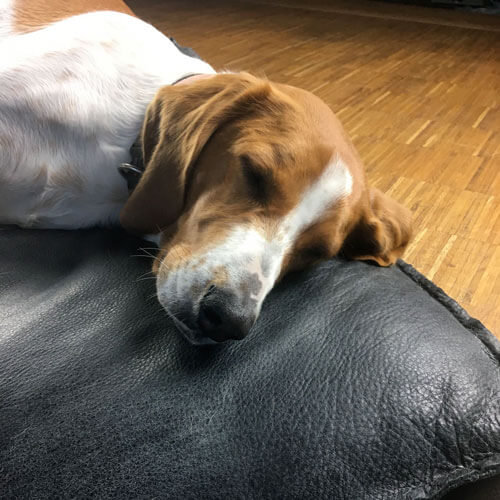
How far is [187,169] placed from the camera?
1.46 m

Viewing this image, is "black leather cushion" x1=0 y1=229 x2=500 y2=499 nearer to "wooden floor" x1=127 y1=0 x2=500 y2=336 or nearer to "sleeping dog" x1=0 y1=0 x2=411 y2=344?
"sleeping dog" x1=0 y1=0 x2=411 y2=344

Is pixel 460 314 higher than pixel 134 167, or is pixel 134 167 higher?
pixel 134 167

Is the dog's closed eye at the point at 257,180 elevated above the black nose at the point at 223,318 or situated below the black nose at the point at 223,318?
above

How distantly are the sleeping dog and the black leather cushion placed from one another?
10 cm

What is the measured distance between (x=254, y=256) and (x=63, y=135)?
71 cm

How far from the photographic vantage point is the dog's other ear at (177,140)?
4.81 ft

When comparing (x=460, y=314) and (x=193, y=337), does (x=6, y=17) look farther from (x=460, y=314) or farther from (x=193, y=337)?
(x=460, y=314)

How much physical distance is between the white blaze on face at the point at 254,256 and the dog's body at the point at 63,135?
487mm

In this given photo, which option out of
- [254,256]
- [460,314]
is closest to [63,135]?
[254,256]

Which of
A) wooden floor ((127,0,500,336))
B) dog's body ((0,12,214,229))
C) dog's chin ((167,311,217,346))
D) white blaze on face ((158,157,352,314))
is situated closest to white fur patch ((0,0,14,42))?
dog's body ((0,12,214,229))

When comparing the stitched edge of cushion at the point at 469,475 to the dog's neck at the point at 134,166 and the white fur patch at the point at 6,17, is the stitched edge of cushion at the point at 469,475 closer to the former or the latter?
the dog's neck at the point at 134,166

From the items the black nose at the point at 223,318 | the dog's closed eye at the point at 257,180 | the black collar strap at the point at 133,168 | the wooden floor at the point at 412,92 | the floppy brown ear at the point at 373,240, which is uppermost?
the dog's closed eye at the point at 257,180

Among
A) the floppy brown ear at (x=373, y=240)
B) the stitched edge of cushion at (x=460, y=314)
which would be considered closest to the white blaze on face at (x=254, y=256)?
the floppy brown ear at (x=373, y=240)

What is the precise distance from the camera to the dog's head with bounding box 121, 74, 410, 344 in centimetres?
130
